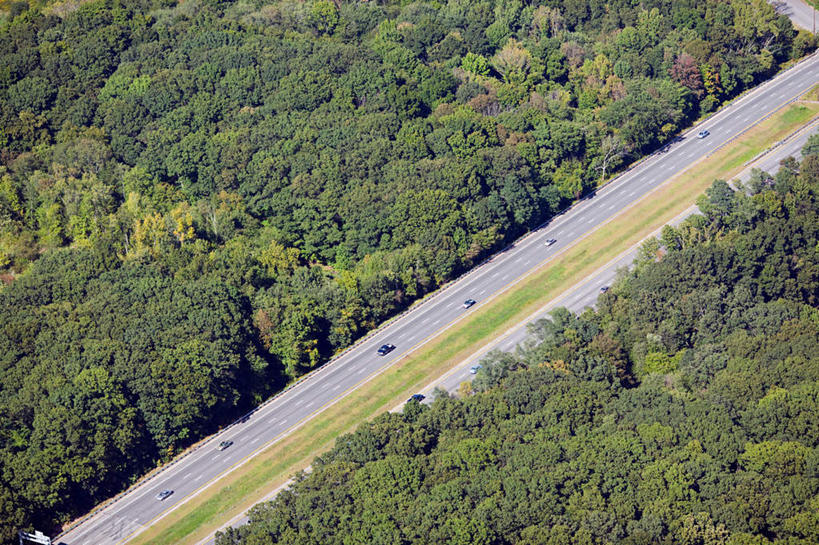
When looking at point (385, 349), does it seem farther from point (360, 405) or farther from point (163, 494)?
point (163, 494)

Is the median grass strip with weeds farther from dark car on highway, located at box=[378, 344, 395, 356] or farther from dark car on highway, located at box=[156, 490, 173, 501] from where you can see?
dark car on highway, located at box=[156, 490, 173, 501]

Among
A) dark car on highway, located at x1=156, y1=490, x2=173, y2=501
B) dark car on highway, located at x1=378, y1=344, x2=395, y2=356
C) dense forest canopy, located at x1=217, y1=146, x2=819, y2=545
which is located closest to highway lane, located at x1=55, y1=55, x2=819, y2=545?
dark car on highway, located at x1=156, y1=490, x2=173, y2=501

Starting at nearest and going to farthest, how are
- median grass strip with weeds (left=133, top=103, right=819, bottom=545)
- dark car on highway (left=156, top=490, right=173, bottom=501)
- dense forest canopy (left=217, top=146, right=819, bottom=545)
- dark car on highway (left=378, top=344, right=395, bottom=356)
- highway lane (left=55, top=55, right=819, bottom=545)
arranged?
dense forest canopy (left=217, top=146, right=819, bottom=545) < median grass strip with weeds (left=133, top=103, right=819, bottom=545) < highway lane (left=55, top=55, right=819, bottom=545) < dark car on highway (left=156, top=490, right=173, bottom=501) < dark car on highway (left=378, top=344, right=395, bottom=356)

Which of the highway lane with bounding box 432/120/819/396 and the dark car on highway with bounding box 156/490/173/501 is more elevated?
the dark car on highway with bounding box 156/490/173/501

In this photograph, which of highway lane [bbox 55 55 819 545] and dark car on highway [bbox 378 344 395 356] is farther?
dark car on highway [bbox 378 344 395 356]

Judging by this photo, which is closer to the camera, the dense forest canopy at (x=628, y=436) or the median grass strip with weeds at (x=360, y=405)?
the dense forest canopy at (x=628, y=436)

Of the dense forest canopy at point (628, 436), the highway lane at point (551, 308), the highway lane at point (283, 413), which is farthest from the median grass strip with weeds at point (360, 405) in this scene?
the dense forest canopy at point (628, 436)

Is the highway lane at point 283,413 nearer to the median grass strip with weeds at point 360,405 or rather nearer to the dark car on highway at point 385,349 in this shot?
the dark car on highway at point 385,349

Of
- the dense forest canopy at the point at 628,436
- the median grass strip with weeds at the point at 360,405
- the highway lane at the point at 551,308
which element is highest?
the median grass strip with weeds at the point at 360,405

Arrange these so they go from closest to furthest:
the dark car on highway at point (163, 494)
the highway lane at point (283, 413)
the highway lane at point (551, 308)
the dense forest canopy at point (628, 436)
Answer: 1. the dense forest canopy at point (628, 436)
2. the highway lane at point (283, 413)
3. the dark car on highway at point (163, 494)
4. the highway lane at point (551, 308)

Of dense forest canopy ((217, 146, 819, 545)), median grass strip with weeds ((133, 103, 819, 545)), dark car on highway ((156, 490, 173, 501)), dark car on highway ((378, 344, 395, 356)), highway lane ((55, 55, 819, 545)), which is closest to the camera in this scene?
dense forest canopy ((217, 146, 819, 545))
